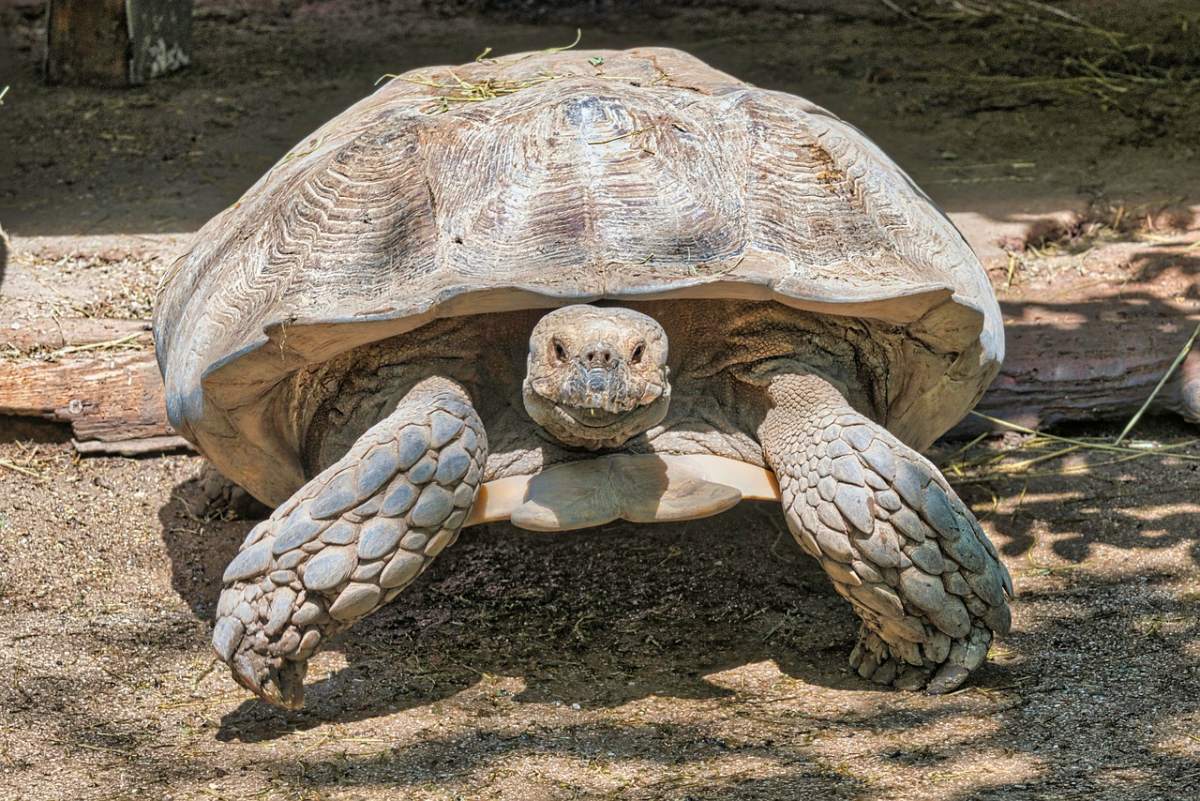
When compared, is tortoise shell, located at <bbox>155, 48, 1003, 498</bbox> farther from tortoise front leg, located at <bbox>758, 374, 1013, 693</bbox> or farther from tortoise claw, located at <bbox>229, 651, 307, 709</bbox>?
tortoise claw, located at <bbox>229, 651, 307, 709</bbox>

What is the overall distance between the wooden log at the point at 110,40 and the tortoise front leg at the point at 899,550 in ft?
18.8

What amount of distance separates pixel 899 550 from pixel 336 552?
1232mm

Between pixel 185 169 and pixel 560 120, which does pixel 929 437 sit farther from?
pixel 185 169

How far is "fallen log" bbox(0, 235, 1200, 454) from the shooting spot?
191 inches

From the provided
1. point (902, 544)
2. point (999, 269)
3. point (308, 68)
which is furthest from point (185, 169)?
point (902, 544)

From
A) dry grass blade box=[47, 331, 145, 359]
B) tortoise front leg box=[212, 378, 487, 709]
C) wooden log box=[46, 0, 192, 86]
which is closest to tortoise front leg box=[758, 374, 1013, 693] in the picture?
A: tortoise front leg box=[212, 378, 487, 709]

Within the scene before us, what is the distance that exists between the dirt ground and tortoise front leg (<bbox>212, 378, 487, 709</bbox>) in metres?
0.19

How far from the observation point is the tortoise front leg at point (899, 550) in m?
3.32

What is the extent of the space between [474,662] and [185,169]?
4060mm

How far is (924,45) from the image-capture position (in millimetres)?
8969

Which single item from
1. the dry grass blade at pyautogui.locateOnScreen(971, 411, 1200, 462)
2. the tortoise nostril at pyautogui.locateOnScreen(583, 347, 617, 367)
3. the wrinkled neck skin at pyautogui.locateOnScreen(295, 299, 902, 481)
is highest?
Answer: the tortoise nostril at pyautogui.locateOnScreen(583, 347, 617, 367)

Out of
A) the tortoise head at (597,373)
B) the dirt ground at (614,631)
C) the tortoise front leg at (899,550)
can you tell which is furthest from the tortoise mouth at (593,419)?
the dirt ground at (614,631)

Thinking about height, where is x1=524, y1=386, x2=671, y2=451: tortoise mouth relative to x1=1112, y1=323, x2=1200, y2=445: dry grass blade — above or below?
above

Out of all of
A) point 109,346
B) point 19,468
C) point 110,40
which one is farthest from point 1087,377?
point 110,40
